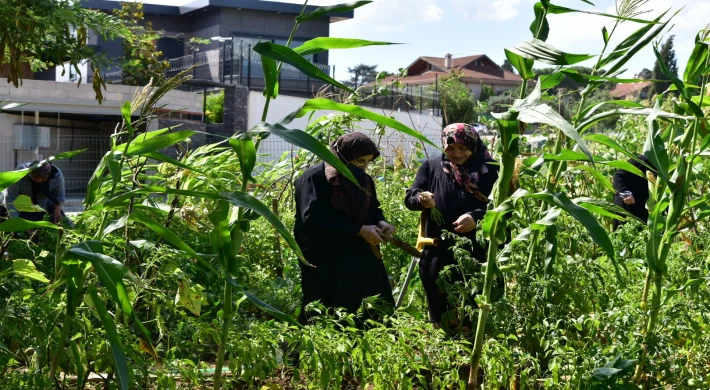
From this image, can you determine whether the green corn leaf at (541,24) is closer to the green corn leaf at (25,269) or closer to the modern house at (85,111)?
the green corn leaf at (25,269)

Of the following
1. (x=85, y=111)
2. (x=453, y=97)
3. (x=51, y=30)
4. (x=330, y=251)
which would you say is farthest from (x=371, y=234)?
(x=453, y=97)

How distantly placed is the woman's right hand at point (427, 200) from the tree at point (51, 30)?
1.76m

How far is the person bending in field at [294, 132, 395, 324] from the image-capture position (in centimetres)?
457

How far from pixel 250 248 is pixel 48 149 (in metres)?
11.4

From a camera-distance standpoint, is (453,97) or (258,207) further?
(453,97)

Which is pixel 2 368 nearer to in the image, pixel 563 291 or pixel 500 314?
pixel 500 314

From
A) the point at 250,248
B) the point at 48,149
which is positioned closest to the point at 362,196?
the point at 250,248

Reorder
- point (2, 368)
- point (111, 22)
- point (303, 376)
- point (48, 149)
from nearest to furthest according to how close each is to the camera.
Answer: point (2, 368) → point (303, 376) → point (111, 22) → point (48, 149)

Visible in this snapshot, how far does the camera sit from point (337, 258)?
4.68 metres

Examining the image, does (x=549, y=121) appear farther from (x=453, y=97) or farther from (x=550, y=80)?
(x=453, y=97)

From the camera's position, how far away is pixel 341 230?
4555mm

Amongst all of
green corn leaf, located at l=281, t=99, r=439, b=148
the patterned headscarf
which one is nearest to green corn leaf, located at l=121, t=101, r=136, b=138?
green corn leaf, located at l=281, t=99, r=439, b=148

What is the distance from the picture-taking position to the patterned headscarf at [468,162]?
4.87 metres

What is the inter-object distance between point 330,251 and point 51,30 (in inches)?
71.3
